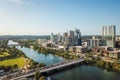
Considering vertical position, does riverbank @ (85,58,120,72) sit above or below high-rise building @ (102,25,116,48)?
below

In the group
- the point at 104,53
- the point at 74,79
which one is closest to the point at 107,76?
the point at 74,79

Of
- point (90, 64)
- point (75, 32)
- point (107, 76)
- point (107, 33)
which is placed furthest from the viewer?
point (75, 32)

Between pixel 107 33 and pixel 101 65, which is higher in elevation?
pixel 107 33

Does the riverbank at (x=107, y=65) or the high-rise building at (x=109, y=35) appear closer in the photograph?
the riverbank at (x=107, y=65)

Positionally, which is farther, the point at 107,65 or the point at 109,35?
the point at 109,35

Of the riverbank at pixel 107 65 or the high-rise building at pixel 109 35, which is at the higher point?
the high-rise building at pixel 109 35

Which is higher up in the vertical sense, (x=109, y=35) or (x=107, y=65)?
(x=109, y=35)

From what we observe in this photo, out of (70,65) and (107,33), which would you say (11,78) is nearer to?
(70,65)

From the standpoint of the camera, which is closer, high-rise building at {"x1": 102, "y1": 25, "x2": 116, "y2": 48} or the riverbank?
the riverbank
